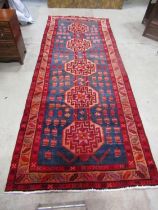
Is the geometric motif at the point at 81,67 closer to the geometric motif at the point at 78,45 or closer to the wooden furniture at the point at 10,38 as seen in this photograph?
the geometric motif at the point at 78,45

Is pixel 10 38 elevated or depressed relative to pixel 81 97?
elevated

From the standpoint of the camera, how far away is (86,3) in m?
3.32

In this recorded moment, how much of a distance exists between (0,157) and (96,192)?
30.7 inches

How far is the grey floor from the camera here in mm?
1229

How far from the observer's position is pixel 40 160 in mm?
1396

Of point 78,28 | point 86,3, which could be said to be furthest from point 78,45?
point 86,3

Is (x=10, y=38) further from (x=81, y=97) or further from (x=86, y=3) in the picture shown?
(x=86, y=3)

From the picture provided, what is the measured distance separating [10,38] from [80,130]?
4.04ft

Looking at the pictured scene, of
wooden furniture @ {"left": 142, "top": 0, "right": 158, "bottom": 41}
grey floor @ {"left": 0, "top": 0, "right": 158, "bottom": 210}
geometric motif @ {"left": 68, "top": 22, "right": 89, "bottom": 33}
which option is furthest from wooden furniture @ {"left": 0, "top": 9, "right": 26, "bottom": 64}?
wooden furniture @ {"left": 142, "top": 0, "right": 158, "bottom": 41}

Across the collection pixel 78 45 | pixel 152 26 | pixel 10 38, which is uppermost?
pixel 10 38

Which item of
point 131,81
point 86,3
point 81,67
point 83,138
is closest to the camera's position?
point 83,138

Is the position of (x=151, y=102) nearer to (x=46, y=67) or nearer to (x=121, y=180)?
(x=121, y=180)

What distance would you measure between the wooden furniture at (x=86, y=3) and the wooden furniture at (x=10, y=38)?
1630 mm

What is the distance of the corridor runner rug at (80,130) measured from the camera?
1.32 metres
